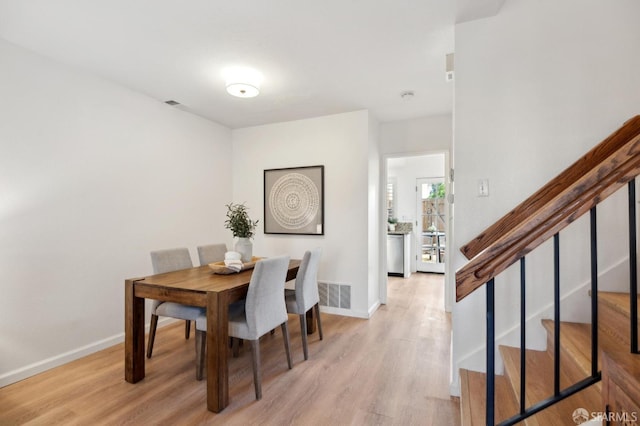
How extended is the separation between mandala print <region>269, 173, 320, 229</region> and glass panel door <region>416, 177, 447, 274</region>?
11.2 feet

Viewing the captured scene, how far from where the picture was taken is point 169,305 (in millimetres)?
2525

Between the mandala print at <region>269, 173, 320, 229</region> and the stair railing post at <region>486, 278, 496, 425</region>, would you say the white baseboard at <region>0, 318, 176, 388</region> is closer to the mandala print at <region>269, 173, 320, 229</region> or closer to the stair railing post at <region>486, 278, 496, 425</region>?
the mandala print at <region>269, 173, 320, 229</region>


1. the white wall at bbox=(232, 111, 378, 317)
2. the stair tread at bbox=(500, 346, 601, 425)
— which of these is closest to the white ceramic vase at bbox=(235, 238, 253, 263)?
the white wall at bbox=(232, 111, 378, 317)

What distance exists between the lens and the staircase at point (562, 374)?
51.0 inches

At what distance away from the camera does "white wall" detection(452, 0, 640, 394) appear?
176 cm

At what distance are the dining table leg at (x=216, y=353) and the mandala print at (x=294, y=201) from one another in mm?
2149

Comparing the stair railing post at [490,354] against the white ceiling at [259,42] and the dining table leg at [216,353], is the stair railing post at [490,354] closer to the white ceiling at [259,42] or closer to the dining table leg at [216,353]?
the dining table leg at [216,353]

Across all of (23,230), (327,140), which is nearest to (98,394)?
(23,230)

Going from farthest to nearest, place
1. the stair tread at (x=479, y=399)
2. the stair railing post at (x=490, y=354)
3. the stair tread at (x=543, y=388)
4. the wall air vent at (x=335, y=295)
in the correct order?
the wall air vent at (x=335, y=295)
the stair tread at (x=479, y=399)
the stair tread at (x=543, y=388)
the stair railing post at (x=490, y=354)

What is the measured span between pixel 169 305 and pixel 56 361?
Result: 982 mm

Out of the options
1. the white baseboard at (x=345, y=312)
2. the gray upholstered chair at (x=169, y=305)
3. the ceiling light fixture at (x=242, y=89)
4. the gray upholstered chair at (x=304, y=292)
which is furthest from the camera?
the white baseboard at (x=345, y=312)

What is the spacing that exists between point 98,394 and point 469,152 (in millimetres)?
2971

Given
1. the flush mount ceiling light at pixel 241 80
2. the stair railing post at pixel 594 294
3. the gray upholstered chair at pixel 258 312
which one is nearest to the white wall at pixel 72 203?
Answer: the flush mount ceiling light at pixel 241 80

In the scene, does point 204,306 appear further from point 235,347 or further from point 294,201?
point 294,201
